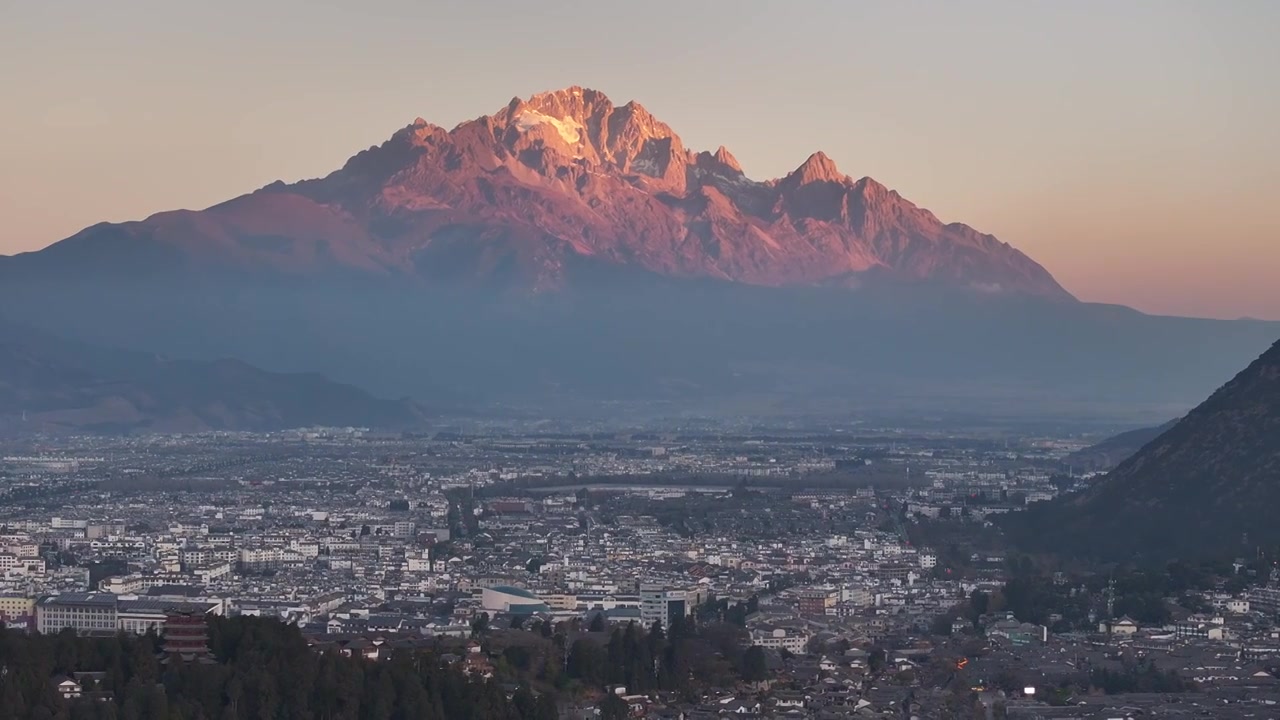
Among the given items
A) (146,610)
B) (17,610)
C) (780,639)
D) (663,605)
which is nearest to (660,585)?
(663,605)

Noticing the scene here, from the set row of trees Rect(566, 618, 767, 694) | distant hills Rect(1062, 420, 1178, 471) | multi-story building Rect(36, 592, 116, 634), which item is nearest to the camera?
row of trees Rect(566, 618, 767, 694)

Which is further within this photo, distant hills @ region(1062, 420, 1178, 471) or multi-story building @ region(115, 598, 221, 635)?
distant hills @ region(1062, 420, 1178, 471)

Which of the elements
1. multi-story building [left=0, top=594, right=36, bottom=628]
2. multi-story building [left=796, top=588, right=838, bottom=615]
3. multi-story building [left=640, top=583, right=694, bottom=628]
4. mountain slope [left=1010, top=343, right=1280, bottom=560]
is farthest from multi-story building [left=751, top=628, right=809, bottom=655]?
mountain slope [left=1010, top=343, right=1280, bottom=560]

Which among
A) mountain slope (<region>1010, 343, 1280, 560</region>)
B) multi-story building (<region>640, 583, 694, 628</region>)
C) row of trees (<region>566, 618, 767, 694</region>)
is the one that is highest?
mountain slope (<region>1010, 343, 1280, 560</region>)

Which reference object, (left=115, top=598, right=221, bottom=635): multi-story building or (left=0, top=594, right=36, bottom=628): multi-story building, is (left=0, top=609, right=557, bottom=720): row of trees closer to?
(left=115, top=598, right=221, bottom=635): multi-story building

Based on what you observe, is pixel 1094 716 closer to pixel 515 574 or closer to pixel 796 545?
pixel 515 574

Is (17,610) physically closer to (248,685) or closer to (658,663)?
(658,663)

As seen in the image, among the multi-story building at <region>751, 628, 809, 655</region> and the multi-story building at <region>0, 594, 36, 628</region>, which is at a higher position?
the multi-story building at <region>0, 594, 36, 628</region>
